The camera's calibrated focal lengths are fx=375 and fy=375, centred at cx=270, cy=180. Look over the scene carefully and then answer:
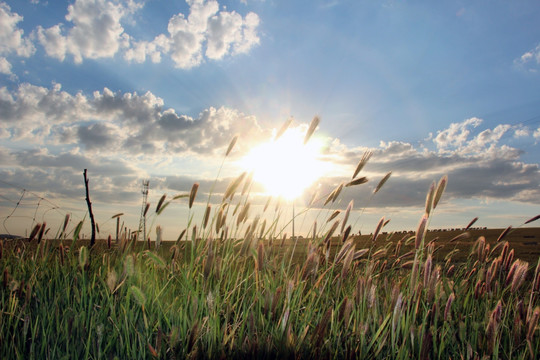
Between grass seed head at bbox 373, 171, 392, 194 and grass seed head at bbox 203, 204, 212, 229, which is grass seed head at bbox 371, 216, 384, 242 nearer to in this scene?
grass seed head at bbox 373, 171, 392, 194

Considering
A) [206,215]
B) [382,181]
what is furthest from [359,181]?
[206,215]

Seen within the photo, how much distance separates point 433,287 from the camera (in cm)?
344

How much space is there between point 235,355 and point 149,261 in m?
2.31

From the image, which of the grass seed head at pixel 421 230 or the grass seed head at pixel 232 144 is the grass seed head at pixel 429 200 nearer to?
the grass seed head at pixel 421 230

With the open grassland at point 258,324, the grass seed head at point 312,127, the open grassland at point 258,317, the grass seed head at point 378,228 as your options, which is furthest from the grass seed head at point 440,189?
the grass seed head at point 312,127

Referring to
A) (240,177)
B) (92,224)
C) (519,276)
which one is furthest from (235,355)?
(92,224)

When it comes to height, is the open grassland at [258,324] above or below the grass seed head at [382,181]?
below

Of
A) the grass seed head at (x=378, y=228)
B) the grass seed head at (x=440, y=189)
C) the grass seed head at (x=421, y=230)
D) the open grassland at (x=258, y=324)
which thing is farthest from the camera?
the grass seed head at (x=378, y=228)

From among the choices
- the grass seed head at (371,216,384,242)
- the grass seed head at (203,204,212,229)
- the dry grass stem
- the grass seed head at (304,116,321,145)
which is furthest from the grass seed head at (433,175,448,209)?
the grass seed head at (203,204,212,229)

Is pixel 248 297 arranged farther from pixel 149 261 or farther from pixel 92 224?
pixel 92 224

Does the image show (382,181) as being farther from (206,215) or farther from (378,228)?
(206,215)

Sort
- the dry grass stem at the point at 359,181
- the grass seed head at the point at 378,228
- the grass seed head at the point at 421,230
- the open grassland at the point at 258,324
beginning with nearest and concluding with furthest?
the open grassland at the point at 258,324 < the grass seed head at the point at 421,230 < the dry grass stem at the point at 359,181 < the grass seed head at the point at 378,228

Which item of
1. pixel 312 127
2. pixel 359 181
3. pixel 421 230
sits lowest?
pixel 421 230

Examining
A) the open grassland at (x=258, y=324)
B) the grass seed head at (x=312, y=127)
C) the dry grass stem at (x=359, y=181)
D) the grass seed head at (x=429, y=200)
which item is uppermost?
the grass seed head at (x=312, y=127)
